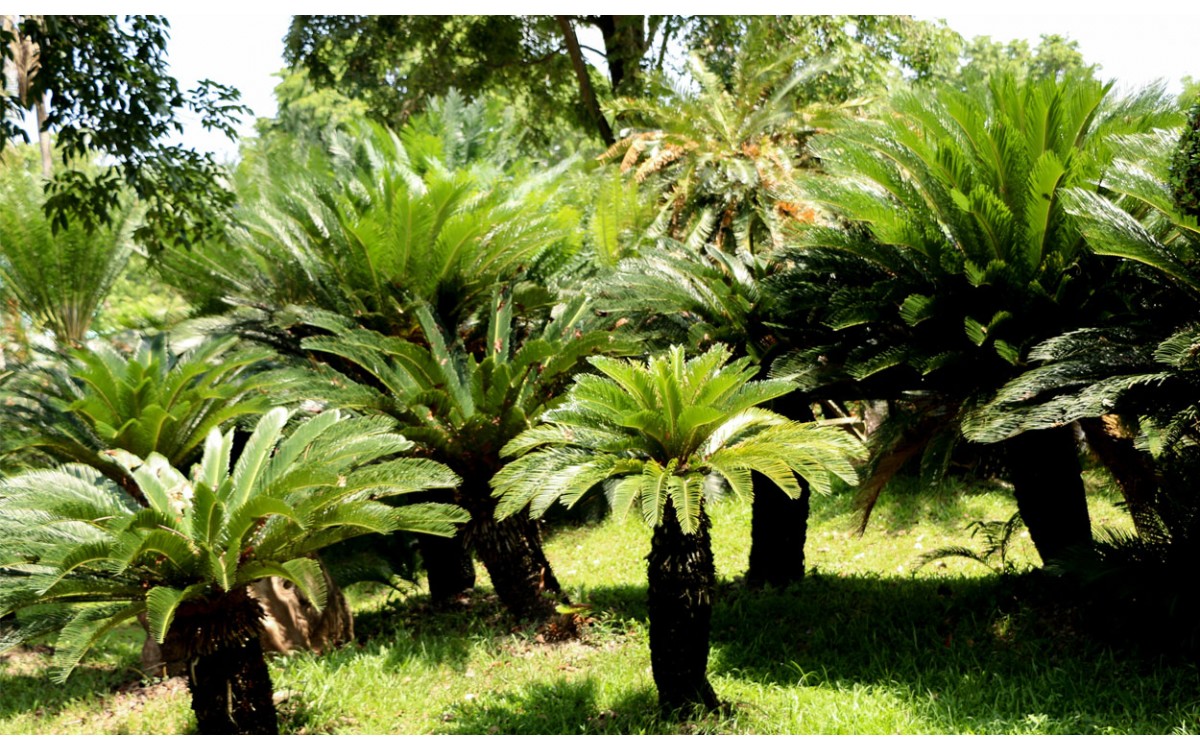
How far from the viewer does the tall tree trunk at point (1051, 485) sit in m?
6.82

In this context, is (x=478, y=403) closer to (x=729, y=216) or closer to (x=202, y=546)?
(x=202, y=546)

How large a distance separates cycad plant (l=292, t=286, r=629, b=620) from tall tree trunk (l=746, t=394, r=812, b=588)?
1.63 metres

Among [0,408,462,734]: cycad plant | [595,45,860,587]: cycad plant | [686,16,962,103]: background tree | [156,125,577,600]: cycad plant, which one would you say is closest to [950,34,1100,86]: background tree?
[686,16,962,103]: background tree

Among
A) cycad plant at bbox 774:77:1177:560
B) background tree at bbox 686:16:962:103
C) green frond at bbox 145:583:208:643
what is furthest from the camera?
background tree at bbox 686:16:962:103

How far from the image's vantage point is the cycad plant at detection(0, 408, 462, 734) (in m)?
5.07

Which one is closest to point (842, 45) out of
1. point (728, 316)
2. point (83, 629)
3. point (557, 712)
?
point (728, 316)

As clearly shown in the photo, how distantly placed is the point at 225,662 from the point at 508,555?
2.41 m

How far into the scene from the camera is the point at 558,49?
17.6m

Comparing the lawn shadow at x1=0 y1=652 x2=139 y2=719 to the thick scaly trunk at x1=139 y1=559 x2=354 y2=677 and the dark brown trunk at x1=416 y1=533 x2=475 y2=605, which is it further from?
the dark brown trunk at x1=416 y1=533 x2=475 y2=605

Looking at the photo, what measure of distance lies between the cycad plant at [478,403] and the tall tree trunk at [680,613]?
1915 mm

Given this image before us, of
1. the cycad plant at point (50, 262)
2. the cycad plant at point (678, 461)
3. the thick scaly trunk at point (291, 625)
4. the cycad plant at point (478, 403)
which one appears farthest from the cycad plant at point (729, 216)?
the cycad plant at point (50, 262)

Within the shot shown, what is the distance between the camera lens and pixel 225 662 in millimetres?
5457

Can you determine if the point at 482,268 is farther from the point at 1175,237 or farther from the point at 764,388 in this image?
the point at 1175,237

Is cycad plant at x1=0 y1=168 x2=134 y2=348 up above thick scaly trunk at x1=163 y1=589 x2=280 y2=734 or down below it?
above
